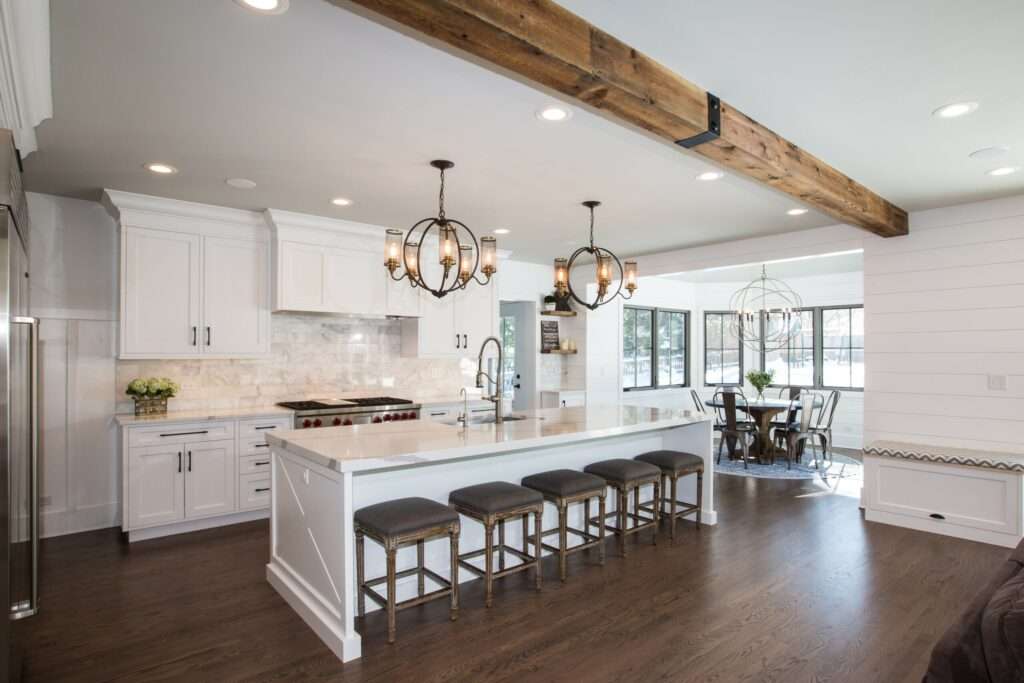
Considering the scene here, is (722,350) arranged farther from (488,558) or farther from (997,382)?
(488,558)

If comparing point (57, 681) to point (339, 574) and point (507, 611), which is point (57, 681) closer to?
point (339, 574)

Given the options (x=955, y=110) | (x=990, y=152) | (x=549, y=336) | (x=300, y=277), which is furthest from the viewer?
(x=549, y=336)

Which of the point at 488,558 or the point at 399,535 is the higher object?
the point at 399,535

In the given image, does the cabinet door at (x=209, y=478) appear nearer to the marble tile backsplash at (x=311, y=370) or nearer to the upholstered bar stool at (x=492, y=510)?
the marble tile backsplash at (x=311, y=370)

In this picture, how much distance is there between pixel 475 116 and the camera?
2.81 meters

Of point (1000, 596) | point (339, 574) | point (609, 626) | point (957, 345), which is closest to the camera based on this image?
point (1000, 596)

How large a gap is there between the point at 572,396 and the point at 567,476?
4.03m

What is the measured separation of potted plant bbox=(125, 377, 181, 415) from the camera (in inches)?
171

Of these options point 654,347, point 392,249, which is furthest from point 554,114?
point 654,347

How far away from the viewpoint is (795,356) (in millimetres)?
8984

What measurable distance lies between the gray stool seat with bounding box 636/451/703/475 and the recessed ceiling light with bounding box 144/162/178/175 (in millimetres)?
3716

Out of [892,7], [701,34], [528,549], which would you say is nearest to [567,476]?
[528,549]

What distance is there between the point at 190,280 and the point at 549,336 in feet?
14.4

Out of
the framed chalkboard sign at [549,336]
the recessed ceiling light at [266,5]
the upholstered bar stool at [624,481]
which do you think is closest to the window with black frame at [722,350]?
the framed chalkboard sign at [549,336]
